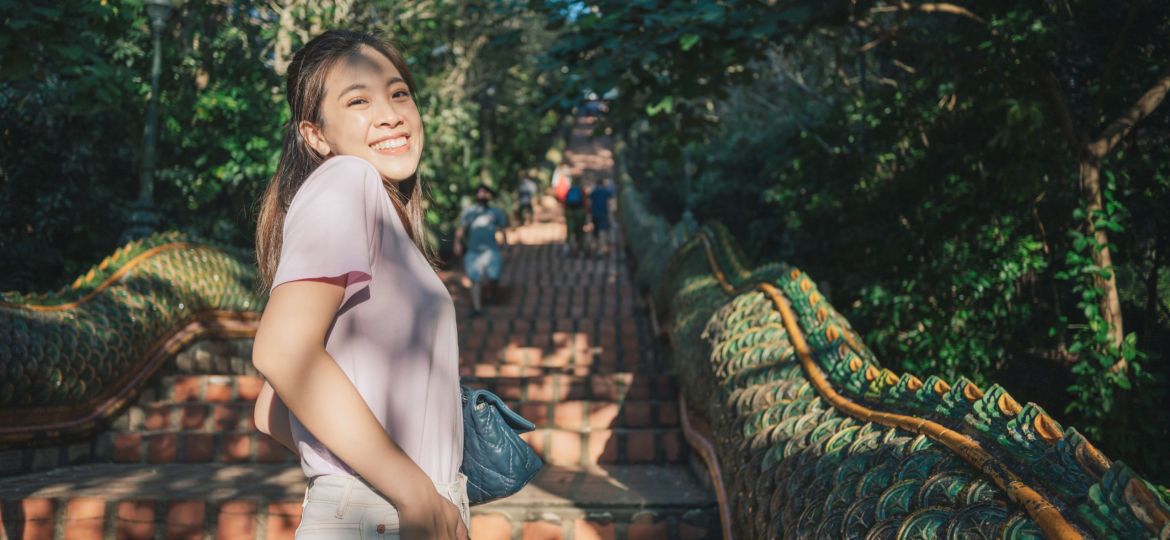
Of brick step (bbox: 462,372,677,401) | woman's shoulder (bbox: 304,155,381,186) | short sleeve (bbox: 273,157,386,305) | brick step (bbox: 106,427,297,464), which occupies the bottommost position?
brick step (bbox: 462,372,677,401)

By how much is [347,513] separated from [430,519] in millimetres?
136

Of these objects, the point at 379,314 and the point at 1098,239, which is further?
the point at 1098,239

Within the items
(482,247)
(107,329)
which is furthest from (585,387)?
(482,247)

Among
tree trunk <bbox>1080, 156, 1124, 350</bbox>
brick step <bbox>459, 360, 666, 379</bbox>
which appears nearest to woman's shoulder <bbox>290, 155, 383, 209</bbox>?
tree trunk <bbox>1080, 156, 1124, 350</bbox>

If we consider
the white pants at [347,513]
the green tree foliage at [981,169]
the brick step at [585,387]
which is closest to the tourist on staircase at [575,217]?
the green tree foliage at [981,169]

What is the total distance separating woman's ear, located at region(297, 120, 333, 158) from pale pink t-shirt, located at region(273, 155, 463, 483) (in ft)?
0.48

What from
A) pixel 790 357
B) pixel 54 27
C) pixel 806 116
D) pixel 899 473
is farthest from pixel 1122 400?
pixel 806 116

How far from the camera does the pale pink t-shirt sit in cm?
142

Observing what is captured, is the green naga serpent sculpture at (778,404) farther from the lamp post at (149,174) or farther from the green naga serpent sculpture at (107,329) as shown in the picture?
the lamp post at (149,174)

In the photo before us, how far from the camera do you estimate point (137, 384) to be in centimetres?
606

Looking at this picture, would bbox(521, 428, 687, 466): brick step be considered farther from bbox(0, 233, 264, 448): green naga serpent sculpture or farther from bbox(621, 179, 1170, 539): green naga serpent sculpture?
bbox(0, 233, 264, 448): green naga serpent sculpture

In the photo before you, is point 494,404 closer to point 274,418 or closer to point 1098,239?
point 274,418

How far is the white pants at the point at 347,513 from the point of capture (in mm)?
1428

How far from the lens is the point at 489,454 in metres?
1.70
